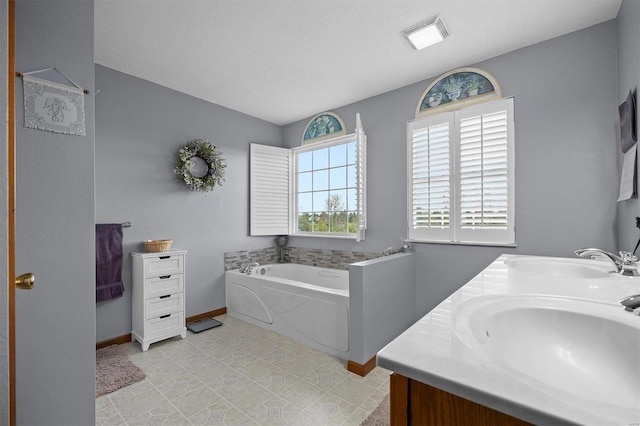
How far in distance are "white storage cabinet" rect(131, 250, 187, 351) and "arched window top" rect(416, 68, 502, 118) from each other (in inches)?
115

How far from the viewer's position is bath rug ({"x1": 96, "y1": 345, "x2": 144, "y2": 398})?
6.93 ft

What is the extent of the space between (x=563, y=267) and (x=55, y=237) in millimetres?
2783

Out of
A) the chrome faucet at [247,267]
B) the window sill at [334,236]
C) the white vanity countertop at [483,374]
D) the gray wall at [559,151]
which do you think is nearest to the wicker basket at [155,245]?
the chrome faucet at [247,267]

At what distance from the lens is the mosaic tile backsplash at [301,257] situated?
367 cm

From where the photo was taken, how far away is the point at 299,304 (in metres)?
2.84

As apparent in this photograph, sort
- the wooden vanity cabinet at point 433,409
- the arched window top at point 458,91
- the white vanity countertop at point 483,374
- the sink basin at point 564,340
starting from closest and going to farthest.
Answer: the white vanity countertop at point 483,374
the wooden vanity cabinet at point 433,409
the sink basin at point 564,340
the arched window top at point 458,91

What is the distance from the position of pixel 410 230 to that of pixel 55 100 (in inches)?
114

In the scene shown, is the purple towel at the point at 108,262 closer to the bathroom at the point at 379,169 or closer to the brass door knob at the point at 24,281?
the bathroom at the point at 379,169

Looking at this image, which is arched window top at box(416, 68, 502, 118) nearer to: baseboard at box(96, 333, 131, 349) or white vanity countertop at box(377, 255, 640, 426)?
white vanity countertop at box(377, 255, 640, 426)

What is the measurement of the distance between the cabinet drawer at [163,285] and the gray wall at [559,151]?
251 centimetres

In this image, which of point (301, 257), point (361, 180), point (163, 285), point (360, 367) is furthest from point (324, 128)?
point (360, 367)

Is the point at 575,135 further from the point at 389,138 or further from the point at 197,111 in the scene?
the point at 197,111

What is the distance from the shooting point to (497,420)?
20.5 inches

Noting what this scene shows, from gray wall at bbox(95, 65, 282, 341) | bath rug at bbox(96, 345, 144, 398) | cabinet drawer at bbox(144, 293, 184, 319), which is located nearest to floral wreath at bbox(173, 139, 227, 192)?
gray wall at bbox(95, 65, 282, 341)
